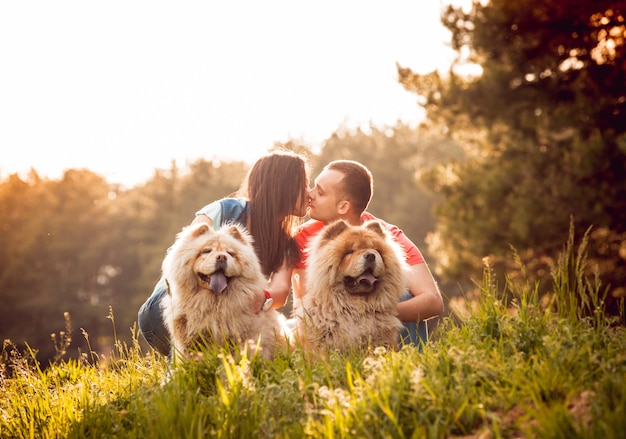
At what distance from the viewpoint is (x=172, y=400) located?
298 centimetres

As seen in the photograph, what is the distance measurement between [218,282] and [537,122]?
37.1 feet

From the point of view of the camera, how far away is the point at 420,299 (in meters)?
4.71

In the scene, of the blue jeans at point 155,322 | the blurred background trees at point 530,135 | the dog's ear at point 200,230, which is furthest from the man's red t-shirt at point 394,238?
the blurred background trees at point 530,135

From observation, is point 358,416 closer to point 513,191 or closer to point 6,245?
point 513,191

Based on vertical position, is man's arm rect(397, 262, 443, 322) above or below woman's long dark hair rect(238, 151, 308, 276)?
below

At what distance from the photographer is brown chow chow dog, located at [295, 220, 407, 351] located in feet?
13.7

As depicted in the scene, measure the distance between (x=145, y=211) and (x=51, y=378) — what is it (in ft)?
106

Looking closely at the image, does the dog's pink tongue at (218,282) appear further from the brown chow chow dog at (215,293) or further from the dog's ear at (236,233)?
the dog's ear at (236,233)

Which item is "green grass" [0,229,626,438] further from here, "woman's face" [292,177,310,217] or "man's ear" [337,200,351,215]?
"man's ear" [337,200,351,215]

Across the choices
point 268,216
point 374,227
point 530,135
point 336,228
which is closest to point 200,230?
point 268,216

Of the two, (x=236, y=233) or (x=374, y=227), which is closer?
(x=236, y=233)

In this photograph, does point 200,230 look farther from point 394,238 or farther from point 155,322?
point 394,238

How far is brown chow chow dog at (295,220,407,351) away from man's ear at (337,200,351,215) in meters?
0.90

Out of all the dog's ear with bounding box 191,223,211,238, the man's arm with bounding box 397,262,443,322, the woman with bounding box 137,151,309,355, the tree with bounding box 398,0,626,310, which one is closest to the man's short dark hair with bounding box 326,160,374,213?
the woman with bounding box 137,151,309,355
